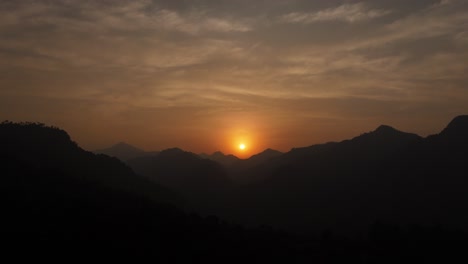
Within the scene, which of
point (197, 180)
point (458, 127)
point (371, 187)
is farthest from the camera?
point (197, 180)

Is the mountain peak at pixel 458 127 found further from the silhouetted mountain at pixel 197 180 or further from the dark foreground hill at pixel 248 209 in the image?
the silhouetted mountain at pixel 197 180

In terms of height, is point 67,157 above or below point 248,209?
above

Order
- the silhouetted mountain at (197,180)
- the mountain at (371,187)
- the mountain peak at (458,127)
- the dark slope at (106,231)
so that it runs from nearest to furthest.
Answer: the dark slope at (106,231), the mountain at (371,187), the mountain peak at (458,127), the silhouetted mountain at (197,180)

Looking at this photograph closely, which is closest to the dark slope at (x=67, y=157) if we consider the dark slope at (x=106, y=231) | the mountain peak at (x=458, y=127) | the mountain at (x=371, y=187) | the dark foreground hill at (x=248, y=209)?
the dark foreground hill at (x=248, y=209)

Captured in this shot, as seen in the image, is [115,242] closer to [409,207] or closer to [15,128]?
[15,128]

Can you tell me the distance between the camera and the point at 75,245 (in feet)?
141

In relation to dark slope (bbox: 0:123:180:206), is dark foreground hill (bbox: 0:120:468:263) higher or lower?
lower

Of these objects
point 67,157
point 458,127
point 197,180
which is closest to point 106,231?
point 67,157

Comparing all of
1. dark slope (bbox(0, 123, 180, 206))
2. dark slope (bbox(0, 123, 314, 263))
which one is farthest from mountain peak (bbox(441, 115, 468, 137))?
dark slope (bbox(0, 123, 314, 263))

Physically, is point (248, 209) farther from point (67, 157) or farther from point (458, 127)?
point (458, 127)

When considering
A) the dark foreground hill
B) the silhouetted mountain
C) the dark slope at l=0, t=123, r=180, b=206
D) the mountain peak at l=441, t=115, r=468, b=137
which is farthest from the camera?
the silhouetted mountain

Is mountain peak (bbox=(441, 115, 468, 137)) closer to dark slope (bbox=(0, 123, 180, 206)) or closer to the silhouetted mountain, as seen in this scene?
the silhouetted mountain

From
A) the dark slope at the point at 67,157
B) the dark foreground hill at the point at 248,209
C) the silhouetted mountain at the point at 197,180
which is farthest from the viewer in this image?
the silhouetted mountain at the point at 197,180

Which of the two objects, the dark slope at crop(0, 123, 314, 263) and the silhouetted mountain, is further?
the silhouetted mountain
